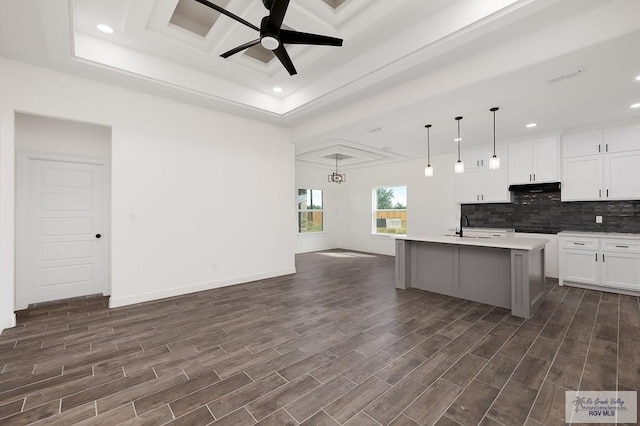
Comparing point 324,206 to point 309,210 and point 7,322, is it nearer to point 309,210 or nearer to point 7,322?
point 309,210

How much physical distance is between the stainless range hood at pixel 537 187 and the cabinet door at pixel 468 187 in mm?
666

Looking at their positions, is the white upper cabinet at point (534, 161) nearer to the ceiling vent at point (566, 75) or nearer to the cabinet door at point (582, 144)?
the cabinet door at point (582, 144)

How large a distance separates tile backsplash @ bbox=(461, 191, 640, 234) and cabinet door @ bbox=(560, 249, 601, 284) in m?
0.72

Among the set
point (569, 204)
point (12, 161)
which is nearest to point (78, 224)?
point (12, 161)

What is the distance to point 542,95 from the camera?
3535mm

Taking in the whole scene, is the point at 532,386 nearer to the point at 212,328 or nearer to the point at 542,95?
the point at 212,328

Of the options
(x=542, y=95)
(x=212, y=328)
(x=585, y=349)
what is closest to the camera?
(x=585, y=349)

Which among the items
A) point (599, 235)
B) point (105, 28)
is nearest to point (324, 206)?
point (599, 235)

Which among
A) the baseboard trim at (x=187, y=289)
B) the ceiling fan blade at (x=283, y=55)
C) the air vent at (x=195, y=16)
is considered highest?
the air vent at (x=195, y=16)

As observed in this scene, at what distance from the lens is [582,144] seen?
4988 mm

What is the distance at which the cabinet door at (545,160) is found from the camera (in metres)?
5.18

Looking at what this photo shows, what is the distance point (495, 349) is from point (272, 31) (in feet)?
11.8

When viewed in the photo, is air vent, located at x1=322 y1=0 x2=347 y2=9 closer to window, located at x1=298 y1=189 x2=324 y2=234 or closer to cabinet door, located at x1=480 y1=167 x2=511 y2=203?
cabinet door, located at x1=480 y1=167 x2=511 y2=203

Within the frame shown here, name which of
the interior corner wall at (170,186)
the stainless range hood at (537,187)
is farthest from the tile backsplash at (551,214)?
the interior corner wall at (170,186)
